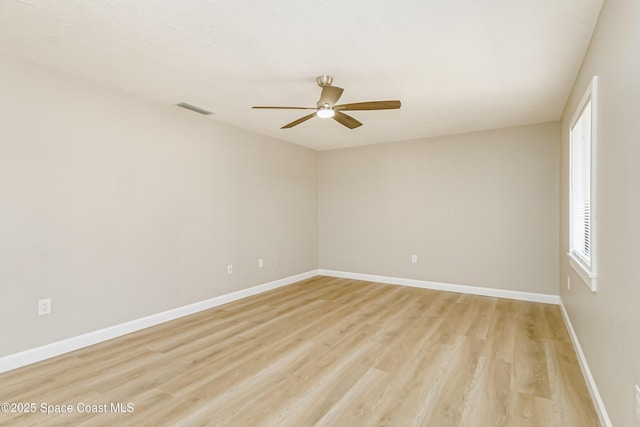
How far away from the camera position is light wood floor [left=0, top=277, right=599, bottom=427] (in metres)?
1.97

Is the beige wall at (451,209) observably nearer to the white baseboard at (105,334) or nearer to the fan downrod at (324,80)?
the white baseboard at (105,334)

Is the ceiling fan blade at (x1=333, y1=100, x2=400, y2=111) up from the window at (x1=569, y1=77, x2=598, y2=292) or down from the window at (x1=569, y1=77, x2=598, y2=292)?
up

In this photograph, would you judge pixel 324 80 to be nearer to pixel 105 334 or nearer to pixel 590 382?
pixel 590 382

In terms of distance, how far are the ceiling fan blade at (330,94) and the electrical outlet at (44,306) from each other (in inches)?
110

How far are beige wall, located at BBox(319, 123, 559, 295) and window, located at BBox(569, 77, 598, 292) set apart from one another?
1.23m

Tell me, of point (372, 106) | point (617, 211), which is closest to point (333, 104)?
point (372, 106)

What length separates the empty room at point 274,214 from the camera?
1.95 meters

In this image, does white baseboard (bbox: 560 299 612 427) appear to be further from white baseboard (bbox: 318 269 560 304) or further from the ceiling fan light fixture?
the ceiling fan light fixture

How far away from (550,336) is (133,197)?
170 inches

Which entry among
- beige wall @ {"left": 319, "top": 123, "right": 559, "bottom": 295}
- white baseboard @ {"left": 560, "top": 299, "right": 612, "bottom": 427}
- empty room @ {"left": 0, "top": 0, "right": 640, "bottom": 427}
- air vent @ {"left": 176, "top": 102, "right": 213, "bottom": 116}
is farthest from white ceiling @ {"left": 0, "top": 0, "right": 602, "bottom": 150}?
white baseboard @ {"left": 560, "top": 299, "right": 612, "bottom": 427}

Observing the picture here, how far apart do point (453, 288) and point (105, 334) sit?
14.5ft

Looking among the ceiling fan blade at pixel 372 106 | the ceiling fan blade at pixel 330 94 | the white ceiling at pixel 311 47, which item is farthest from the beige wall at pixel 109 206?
the ceiling fan blade at pixel 372 106

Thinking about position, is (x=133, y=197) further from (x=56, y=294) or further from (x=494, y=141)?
(x=494, y=141)

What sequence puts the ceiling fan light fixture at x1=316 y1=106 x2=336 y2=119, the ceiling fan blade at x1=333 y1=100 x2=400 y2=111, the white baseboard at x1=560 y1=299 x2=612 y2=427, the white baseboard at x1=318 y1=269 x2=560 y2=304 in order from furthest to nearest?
the white baseboard at x1=318 y1=269 x2=560 y2=304 → the ceiling fan light fixture at x1=316 y1=106 x2=336 y2=119 → the ceiling fan blade at x1=333 y1=100 x2=400 y2=111 → the white baseboard at x1=560 y1=299 x2=612 y2=427
